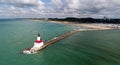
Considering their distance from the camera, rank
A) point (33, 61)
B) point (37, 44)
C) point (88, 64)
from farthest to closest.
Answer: point (37, 44)
point (33, 61)
point (88, 64)

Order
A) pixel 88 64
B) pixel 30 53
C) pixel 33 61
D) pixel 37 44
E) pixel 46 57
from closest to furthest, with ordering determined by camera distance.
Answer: pixel 88 64 < pixel 33 61 < pixel 46 57 < pixel 30 53 < pixel 37 44

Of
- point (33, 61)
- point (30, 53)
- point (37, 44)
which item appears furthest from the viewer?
point (37, 44)

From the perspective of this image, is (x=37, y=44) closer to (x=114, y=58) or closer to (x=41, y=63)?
(x=41, y=63)

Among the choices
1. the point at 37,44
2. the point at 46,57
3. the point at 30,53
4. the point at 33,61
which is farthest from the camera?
the point at 37,44

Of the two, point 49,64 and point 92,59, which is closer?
point 49,64

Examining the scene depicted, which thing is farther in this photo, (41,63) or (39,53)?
(39,53)

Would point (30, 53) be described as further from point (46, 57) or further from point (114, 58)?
point (114, 58)

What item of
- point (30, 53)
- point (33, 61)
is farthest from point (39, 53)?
point (33, 61)

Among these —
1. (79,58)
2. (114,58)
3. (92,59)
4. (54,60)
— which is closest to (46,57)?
(54,60)
